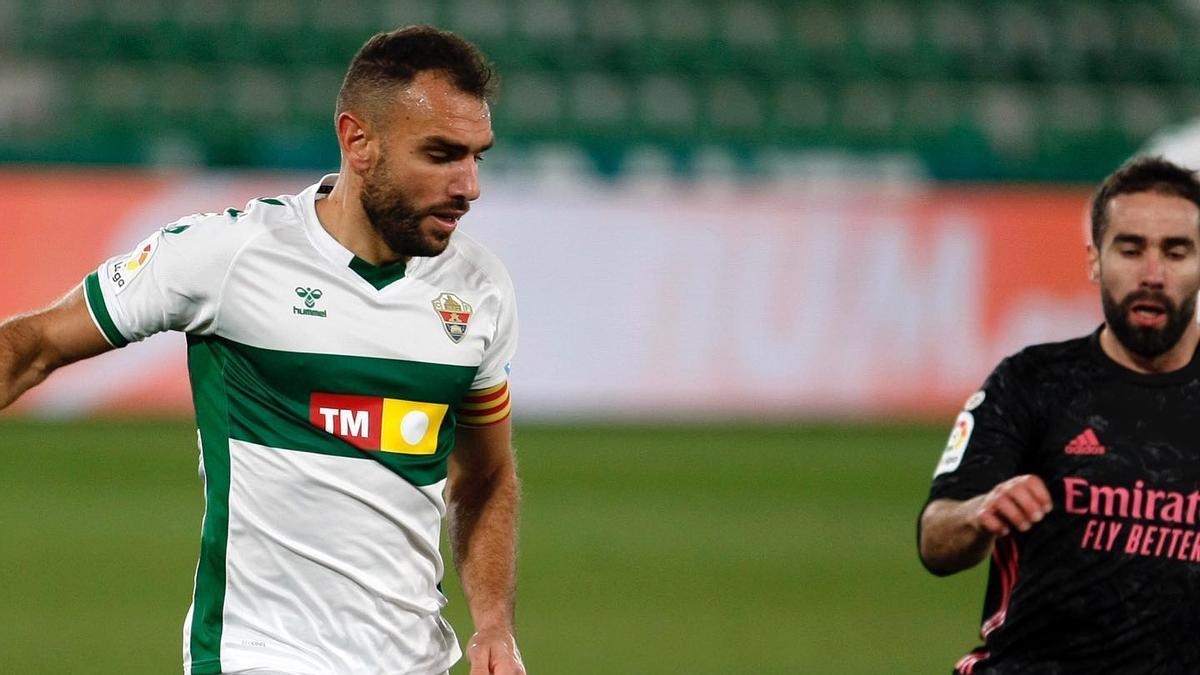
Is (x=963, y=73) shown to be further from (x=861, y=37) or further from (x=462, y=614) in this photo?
(x=462, y=614)

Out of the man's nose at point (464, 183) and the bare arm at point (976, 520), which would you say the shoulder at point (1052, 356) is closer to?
the bare arm at point (976, 520)

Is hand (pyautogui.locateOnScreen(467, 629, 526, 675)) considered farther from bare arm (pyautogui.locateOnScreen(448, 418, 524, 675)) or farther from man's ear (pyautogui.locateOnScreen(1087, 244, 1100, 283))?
man's ear (pyautogui.locateOnScreen(1087, 244, 1100, 283))

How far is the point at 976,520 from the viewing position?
383 centimetres

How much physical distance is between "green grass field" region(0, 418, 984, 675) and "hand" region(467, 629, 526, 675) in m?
3.64

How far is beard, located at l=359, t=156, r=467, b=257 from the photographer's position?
3.73 meters

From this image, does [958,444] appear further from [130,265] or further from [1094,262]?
[130,265]

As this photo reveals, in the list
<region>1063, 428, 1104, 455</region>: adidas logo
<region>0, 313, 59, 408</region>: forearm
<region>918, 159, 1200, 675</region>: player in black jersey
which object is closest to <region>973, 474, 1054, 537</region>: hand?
<region>918, 159, 1200, 675</region>: player in black jersey

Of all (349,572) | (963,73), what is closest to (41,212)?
(963,73)

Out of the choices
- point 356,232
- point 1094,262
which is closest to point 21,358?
point 356,232

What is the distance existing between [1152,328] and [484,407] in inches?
60.7

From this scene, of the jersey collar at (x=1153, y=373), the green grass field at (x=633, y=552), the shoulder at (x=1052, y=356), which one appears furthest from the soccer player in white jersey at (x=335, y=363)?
the green grass field at (x=633, y=552)

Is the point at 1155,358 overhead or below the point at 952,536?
overhead

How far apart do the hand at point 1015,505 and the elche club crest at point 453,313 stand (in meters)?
1.14

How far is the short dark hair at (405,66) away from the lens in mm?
3746
